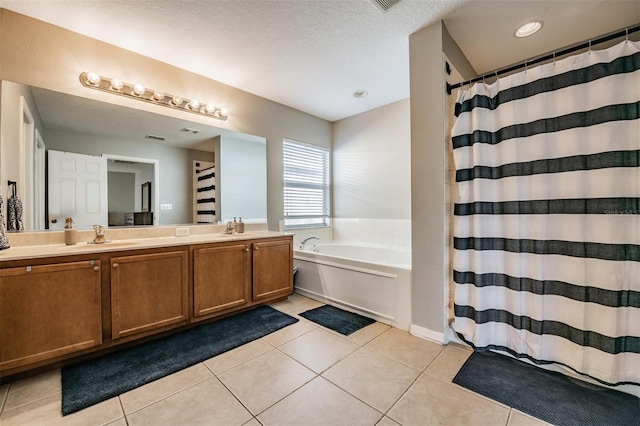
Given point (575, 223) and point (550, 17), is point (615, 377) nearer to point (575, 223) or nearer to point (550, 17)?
point (575, 223)

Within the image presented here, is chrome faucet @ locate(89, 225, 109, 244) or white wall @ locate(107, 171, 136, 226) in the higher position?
white wall @ locate(107, 171, 136, 226)

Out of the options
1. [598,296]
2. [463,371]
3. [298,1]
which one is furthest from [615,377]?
[298,1]

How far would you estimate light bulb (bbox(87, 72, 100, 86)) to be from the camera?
7.29 ft

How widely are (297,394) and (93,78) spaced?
9.47 feet

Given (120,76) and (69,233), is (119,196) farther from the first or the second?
(120,76)

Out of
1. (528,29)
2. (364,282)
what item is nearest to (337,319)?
(364,282)

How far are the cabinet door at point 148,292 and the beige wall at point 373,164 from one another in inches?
103

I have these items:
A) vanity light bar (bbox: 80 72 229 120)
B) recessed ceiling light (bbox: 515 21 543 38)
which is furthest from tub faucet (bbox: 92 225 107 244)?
recessed ceiling light (bbox: 515 21 543 38)

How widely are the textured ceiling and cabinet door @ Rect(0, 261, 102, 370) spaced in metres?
1.88

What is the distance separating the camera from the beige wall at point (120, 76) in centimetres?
199

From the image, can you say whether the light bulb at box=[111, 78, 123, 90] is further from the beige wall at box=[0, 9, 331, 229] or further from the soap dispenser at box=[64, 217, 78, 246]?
the soap dispenser at box=[64, 217, 78, 246]

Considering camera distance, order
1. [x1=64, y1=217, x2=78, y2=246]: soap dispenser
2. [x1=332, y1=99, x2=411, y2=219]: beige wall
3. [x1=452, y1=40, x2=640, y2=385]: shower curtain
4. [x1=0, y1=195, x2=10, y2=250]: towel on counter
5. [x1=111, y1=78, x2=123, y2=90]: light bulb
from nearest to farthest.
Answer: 1. [x1=452, y1=40, x2=640, y2=385]: shower curtain
2. [x1=0, y1=195, x2=10, y2=250]: towel on counter
3. [x1=64, y1=217, x2=78, y2=246]: soap dispenser
4. [x1=111, y1=78, x2=123, y2=90]: light bulb
5. [x1=332, y1=99, x2=411, y2=219]: beige wall

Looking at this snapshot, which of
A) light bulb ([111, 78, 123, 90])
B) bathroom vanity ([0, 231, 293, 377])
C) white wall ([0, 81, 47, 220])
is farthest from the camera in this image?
light bulb ([111, 78, 123, 90])

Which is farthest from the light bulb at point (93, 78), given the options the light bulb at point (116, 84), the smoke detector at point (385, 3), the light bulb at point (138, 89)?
the smoke detector at point (385, 3)
